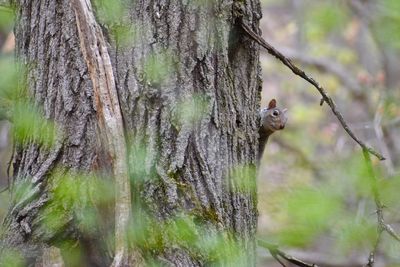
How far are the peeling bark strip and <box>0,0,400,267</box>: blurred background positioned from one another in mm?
466

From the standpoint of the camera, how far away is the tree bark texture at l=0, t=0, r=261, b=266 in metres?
2.21

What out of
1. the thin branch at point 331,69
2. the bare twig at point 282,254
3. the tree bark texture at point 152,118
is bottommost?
the bare twig at point 282,254

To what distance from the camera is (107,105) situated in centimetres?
223

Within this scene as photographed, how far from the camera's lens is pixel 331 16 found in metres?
5.15

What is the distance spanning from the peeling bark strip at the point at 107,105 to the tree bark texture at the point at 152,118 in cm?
2

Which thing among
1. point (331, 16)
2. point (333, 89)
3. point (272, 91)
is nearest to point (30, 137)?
point (331, 16)

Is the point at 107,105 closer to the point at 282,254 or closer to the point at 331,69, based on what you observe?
the point at 282,254

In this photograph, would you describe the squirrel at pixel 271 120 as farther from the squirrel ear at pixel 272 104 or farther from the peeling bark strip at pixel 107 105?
the peeling bark strip at pixel 107 105

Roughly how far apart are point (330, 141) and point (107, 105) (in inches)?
330

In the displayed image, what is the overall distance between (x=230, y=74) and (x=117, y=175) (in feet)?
→ 1.74

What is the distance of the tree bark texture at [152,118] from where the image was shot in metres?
2.21

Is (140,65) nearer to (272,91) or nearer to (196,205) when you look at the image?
(196,205)

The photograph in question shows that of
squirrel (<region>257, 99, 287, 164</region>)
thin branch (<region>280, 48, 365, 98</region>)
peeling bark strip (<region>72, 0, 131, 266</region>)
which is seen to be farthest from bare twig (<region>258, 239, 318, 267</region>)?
thin branch (<region>280, 48, 365, 98</region>)

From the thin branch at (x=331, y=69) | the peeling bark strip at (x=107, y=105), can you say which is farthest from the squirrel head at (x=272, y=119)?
the thin branch at (x=331, y=69)
